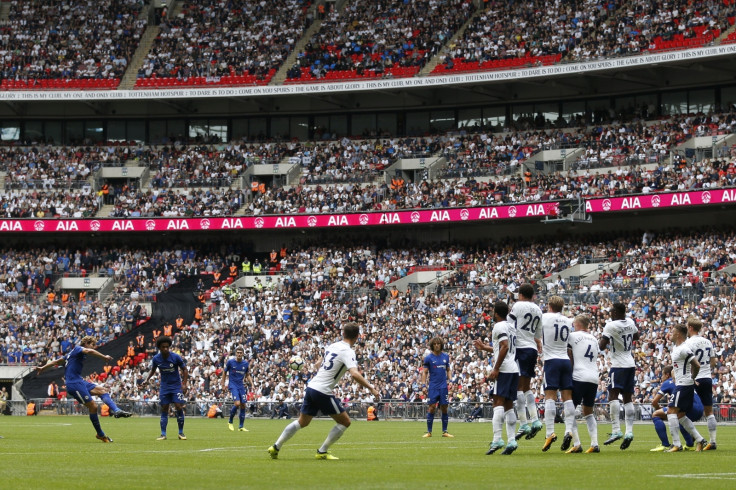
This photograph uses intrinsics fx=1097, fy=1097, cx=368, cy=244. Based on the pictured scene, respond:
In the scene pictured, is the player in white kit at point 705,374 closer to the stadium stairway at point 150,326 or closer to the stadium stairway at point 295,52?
the stadium stairway at point 150,326

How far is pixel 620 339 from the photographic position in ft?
60.1

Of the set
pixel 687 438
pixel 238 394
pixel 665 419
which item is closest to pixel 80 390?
pixel 238 394

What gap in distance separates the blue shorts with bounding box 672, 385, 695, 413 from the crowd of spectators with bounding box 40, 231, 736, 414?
19.8m

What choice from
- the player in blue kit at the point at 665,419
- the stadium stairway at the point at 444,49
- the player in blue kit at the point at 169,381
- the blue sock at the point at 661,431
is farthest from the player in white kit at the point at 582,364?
the stadium stairway at the point at 444,49

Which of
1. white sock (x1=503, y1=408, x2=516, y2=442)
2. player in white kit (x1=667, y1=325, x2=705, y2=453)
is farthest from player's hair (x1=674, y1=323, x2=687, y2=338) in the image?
white sock (x1=503, y1=408, x2=516, y2=442)

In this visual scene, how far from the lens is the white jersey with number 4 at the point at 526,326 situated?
56.5 ft

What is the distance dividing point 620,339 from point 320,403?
5560 mm

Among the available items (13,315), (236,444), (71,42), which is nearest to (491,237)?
(13,315)

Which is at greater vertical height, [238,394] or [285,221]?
[285,221]

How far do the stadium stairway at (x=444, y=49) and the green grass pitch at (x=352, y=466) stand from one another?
134 feet

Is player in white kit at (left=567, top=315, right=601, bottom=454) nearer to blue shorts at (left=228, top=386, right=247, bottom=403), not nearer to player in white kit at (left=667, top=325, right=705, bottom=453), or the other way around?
player in white kit at (left=667, top=325, right=705, bottom=453)

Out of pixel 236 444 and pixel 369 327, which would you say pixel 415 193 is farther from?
pixel 236 444

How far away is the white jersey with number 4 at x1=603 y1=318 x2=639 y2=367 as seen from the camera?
18.3 m

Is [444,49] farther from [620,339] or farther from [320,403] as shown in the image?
[320,403]
